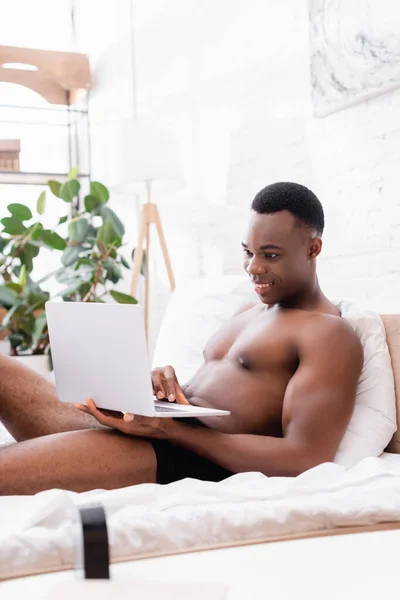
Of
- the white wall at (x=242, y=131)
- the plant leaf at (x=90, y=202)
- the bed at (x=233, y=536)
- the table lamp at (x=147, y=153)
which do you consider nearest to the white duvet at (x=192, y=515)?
the bed at (x=233, y=536)

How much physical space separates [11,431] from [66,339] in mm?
433

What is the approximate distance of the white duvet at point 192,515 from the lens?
911 millimetres

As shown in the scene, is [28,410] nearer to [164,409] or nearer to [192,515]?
[164,409]

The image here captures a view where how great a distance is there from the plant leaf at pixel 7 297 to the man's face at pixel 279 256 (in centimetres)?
245

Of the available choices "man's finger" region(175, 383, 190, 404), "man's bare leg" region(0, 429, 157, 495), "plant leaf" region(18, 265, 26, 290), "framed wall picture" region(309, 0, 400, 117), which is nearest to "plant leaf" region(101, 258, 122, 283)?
"plant leaf" region(18, 265, 26, 290)

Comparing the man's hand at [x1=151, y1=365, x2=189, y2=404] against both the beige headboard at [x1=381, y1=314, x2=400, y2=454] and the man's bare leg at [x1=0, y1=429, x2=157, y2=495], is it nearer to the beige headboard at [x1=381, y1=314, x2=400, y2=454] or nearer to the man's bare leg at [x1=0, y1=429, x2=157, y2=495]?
the man's bare leg at [x1=0, y1=429, x2=157, y2=495]

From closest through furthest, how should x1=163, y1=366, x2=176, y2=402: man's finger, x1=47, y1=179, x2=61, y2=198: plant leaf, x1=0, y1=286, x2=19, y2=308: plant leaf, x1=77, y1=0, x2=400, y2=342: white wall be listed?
1. x1=163, y1=366, x2=176, y2=402: man's finger
2. x1=77, y1=0, x2=400, y2=342: white wall
3. x1=0, y1=286, x2=19, y2=308: plant leaf
4. x1=47, y1=179, x2=61, y2=198: plant leaf

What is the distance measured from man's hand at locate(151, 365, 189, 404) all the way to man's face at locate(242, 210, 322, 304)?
287 mm

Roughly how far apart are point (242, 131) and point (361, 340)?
1650 millimetres

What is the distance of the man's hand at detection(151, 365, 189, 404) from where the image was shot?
5.19 feet

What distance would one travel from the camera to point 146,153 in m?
3.37

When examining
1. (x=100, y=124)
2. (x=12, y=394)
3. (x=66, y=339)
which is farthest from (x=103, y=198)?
(x=66, y=339)

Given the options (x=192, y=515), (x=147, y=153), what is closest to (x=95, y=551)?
(x=192, y=515)

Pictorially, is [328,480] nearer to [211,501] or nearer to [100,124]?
[211,501]
